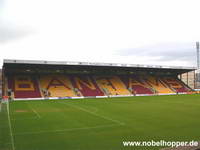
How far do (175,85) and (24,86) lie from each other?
118ft

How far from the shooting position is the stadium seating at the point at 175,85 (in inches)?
1937

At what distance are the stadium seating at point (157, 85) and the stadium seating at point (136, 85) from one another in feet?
5.27

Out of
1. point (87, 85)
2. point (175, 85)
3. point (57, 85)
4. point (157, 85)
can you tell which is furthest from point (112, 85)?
point (175, 85)

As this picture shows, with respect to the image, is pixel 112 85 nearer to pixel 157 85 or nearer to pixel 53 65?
pixel 157 85

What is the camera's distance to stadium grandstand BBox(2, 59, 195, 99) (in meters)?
36.8

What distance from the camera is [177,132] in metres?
10.3

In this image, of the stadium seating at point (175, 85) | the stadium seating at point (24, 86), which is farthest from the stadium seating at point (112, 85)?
the stadium seating at point (24, 86)

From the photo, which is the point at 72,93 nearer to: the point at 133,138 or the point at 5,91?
the point at 5,91

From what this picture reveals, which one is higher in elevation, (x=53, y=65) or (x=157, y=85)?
(x=53, y=65)

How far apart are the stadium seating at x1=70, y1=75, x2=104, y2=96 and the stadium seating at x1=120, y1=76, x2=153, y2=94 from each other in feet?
25.5

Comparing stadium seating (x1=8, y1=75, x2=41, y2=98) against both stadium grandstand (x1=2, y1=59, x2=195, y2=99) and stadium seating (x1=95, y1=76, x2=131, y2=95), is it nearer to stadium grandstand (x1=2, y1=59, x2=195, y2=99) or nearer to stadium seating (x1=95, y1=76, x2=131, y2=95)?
stadium grandstand (x1=2, y1=59, x2=195, y2=99)

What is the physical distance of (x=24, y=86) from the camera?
3794 centimetres

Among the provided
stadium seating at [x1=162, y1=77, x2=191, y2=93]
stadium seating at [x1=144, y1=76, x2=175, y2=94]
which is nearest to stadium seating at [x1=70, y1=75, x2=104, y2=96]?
stadium seating at [x1=144, y1=76, x2=175, y2=94]

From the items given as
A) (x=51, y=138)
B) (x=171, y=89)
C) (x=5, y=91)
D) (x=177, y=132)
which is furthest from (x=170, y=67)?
(x=51, y=138)
